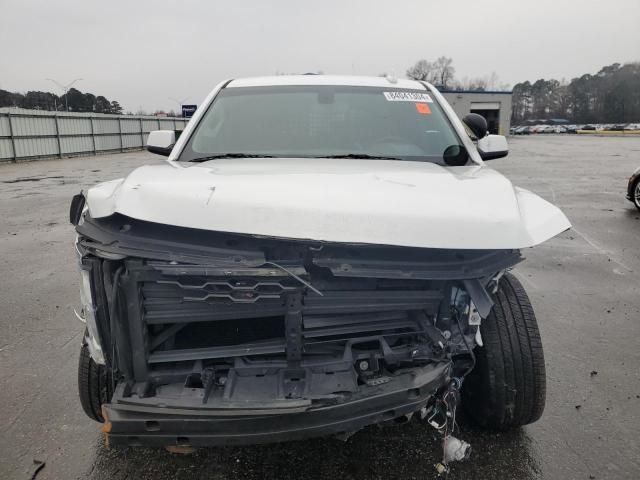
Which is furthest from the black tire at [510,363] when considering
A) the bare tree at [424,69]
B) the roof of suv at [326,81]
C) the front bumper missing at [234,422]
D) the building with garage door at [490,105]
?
the bare tree at [424,69]

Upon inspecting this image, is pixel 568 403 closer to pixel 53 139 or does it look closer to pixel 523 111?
pixel 53 139

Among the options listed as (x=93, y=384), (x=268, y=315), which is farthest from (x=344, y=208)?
(x=93, y=384)

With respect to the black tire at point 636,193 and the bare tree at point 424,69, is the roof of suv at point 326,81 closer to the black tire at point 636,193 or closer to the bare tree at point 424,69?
the black tire at point 636,193

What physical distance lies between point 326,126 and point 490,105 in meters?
49.1

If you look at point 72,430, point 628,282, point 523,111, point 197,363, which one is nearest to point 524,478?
point 197,363

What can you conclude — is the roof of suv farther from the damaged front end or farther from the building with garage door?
the building with garage door

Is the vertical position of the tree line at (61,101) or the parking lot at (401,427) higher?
the tree line at (61,101)

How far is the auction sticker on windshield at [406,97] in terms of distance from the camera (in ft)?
10.8

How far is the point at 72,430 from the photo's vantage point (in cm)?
251

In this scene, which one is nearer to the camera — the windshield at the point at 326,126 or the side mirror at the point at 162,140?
the windshield at the point at 326,126

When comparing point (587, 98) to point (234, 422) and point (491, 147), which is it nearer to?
point (491, 147)

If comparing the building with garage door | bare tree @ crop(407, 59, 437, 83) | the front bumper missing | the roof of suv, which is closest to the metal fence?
the roof of suv

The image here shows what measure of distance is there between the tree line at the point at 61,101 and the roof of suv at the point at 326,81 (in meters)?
38.0

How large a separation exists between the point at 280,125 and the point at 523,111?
12076 cm
